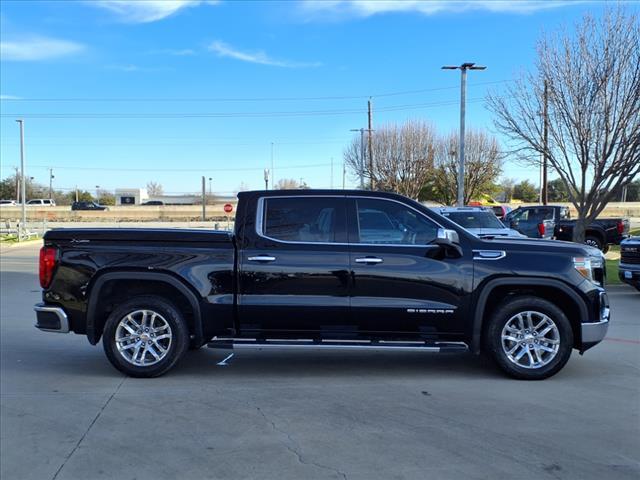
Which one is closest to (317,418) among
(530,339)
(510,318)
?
(510,318)

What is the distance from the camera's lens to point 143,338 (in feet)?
19.0

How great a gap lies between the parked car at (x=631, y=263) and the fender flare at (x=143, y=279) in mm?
9078

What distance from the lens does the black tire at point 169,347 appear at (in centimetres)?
576

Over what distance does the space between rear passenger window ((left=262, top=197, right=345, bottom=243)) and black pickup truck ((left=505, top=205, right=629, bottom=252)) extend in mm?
15514

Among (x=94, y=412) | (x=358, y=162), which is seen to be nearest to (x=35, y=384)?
(x=94, y=412)

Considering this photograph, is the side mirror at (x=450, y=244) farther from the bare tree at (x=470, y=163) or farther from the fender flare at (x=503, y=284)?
the bare tree at (x=470, y=163)

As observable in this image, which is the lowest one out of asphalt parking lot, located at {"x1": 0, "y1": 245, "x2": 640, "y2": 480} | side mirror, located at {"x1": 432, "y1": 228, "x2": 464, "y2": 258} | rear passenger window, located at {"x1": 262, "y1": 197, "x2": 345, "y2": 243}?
asphalt parking lot, located at {"x1": 0, "y1": 245, "x2": 640, "y2": 480}

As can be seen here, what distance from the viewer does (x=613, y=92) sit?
535 inches

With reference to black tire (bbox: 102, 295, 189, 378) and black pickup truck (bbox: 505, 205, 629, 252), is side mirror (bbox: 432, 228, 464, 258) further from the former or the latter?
black pickup truck (bbox: 505, 205, 629, 252)

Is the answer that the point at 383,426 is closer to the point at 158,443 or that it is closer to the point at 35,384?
the point at 158,443

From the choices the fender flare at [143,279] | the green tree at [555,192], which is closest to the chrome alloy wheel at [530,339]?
the fender flare at [143,279]

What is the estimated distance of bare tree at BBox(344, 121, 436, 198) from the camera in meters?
44.8

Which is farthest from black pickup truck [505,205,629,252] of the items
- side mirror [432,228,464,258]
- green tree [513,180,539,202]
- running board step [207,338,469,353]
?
green tree [513,180,539,202]

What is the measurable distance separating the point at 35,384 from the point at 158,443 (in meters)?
2.20
